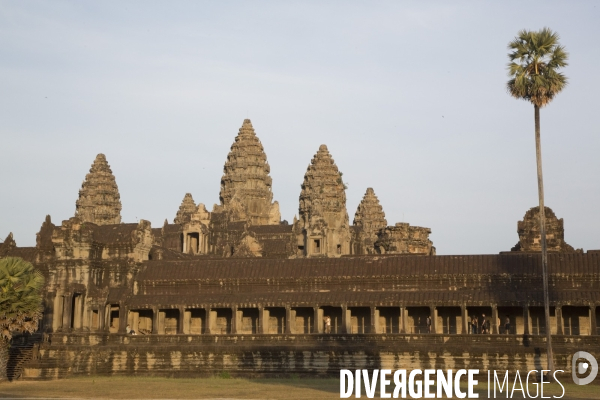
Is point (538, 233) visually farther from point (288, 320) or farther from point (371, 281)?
point (288, 320)

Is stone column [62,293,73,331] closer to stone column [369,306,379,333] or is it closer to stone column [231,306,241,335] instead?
stone column [231,306,241,335]

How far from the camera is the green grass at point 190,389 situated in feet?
145

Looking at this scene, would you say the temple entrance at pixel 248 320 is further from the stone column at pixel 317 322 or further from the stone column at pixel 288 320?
the stone column at pixel 317 322

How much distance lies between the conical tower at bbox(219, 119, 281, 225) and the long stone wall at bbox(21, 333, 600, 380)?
7294 centimetres

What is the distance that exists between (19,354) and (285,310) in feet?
53.6

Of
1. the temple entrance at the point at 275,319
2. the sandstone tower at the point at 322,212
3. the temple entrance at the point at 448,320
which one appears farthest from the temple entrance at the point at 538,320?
the sandstone tower at the point at 322,212

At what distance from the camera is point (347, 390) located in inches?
1829

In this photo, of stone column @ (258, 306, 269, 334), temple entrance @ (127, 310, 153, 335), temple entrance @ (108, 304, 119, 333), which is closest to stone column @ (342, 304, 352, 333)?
stone column @ (258, 306, 269, 334)

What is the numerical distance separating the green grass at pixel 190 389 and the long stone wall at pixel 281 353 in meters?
2.09

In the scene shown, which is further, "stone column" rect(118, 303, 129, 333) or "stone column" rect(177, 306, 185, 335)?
"stone column" rect(118, 303, 129, 333)

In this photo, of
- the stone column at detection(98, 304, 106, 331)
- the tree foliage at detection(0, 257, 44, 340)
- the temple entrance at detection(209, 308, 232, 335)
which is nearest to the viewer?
the tree foliage at detection(0, 257, 44, 340)

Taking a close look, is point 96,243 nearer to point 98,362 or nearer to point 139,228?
point 139,228

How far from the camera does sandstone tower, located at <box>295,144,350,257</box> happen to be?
335 ft

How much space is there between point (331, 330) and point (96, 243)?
51.9ft
